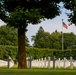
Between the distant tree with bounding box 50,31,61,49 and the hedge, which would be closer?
the hedge

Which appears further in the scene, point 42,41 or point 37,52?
point 42,41

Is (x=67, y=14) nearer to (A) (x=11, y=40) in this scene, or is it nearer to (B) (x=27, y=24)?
(B) (x=27, y=24)

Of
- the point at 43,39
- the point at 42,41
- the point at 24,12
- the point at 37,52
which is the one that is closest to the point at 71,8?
the point at 24,12

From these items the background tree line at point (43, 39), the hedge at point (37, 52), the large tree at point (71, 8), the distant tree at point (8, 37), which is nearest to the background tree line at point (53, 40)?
the background tree line at point (43, 39)

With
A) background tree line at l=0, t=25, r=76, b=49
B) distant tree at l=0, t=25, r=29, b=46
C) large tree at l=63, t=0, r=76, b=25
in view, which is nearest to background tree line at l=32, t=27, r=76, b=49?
background tree line at l=0, t=25, r=76, b=49

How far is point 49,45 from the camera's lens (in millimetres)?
151625

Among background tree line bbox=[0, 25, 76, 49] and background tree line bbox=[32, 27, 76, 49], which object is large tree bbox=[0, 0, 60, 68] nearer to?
background tree line bbox=[0, 25, 76, 49]

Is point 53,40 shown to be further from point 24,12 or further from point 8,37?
point 24,12

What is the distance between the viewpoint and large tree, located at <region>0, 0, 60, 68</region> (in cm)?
2647

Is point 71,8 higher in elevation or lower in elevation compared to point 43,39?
lower

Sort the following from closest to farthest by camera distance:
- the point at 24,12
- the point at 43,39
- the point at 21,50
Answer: the point at 24,12 → the point at 21,50 → the point at 43,39

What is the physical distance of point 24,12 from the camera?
26.4 m

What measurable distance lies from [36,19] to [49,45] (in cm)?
12515

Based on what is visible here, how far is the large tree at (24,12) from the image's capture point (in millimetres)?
26469
